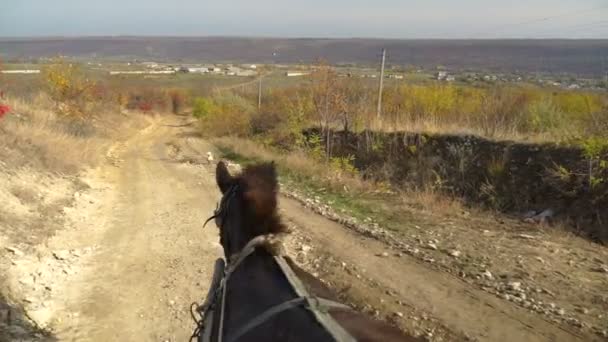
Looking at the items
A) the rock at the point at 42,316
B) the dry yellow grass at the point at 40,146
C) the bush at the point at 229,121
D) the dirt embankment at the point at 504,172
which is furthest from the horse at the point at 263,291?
the bush at the point at 229,121

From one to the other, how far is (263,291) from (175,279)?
4.82 m

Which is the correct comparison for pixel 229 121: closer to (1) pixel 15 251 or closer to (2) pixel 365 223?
(2) pixel 365 223

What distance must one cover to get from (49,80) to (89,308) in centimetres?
2213

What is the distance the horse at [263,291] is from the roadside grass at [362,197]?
236 inches

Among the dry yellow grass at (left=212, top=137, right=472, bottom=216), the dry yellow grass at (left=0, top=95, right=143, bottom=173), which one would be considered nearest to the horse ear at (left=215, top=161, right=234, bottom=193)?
the dry yellow grass at (left=212, top=137, right=472, bottom=216)

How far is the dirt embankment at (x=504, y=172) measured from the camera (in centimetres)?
925

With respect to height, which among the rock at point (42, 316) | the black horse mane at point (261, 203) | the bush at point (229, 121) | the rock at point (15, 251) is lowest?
the bush at point (229, 121)

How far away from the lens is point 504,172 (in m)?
11.5

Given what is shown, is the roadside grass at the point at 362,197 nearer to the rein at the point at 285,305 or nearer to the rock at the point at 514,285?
the rock at the point at 514,285

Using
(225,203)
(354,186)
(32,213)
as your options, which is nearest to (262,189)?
(225,203)

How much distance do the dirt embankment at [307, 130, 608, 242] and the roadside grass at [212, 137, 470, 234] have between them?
3.49 feet

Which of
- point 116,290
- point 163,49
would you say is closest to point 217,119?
point 116,290

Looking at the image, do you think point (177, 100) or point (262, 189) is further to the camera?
point (177, 100)

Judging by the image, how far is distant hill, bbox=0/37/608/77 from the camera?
54.6 m
